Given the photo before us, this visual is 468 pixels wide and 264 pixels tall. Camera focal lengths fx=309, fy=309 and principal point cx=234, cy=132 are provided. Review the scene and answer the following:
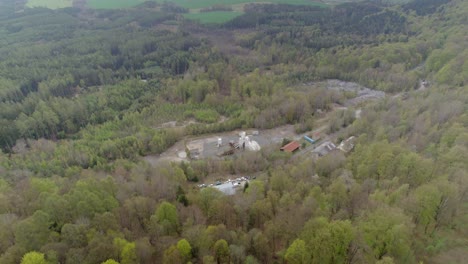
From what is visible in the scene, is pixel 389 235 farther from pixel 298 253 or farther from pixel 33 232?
pixel 33 232

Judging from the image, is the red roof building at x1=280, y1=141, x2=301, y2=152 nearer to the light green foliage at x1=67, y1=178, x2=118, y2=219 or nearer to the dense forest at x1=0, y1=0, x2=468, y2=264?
the dense forest at x1=0, y1=0, x2=468, y2=264

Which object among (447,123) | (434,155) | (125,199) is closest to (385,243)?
(434,155)

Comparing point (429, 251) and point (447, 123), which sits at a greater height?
point (447, 123)

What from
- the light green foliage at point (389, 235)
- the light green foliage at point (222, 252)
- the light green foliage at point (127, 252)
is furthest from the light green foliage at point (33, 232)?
the light green foliage at point (389, 235)

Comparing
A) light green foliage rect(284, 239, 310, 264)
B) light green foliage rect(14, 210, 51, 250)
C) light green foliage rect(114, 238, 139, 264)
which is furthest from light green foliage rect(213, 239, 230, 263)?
light green foliage rect(14, 210, 51, 250)

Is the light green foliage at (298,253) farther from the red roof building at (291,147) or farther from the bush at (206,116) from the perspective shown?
the bush at (206,116)

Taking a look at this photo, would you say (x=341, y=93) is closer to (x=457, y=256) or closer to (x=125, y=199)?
(x=457, y=256)
